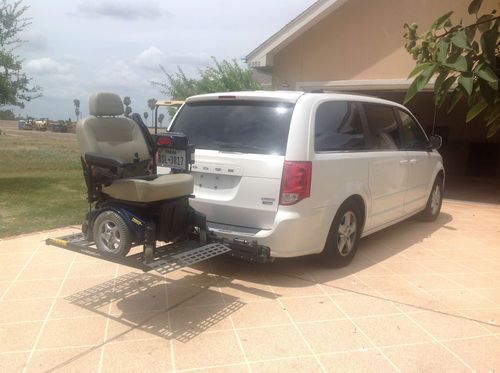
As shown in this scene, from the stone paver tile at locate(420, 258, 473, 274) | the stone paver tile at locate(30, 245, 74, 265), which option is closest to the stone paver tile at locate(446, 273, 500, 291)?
the stone paver tile at locate(420, 258, 473, 274)

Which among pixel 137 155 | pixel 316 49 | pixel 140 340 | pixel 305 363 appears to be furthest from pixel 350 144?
pixel 316 49

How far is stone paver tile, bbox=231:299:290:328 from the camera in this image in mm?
3669

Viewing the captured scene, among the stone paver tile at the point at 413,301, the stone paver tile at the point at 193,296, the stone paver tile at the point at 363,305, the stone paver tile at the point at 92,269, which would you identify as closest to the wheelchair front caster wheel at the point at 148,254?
the stone paver tile at the point at 193,296

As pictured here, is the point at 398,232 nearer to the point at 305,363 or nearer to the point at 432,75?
the point at 305,363

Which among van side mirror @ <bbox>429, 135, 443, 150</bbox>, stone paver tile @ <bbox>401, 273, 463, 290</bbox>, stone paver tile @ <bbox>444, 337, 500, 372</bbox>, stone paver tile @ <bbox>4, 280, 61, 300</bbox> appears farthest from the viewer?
van side mirror @ <bbox>429, 135, 443, 150</bbox>

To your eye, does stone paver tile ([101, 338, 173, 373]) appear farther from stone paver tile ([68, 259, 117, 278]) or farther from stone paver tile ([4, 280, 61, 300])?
stone paver tile ([68, 259, 117, 278])

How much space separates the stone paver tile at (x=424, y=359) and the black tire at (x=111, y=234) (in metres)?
2.18

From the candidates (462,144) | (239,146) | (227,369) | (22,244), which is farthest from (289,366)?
(462,144)

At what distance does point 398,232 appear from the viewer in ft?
22.7

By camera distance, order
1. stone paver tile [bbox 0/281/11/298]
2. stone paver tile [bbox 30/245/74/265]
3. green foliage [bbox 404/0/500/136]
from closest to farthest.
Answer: green foliage [bbox 404/0/500/136] → stone paver tile [bbox 0/281/11/298] → stone paver tile [bbox 30/245/74/265]

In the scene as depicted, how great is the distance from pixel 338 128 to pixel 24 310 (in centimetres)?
346

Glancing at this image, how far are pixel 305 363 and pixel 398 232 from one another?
4328 millimetres

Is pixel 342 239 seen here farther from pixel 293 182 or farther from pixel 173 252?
pixel 173 252

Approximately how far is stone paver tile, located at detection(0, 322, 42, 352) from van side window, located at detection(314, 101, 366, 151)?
9.55 ft
